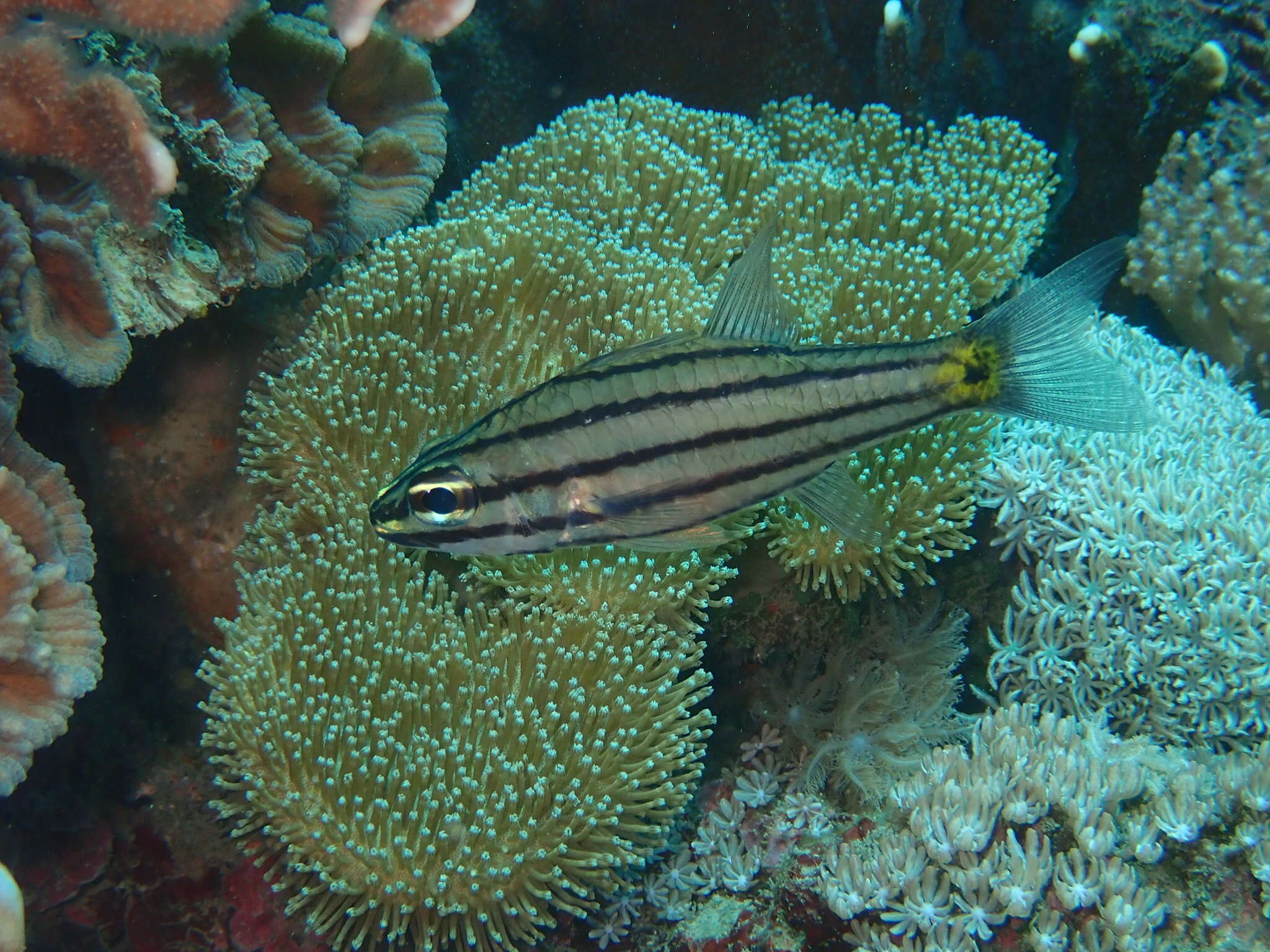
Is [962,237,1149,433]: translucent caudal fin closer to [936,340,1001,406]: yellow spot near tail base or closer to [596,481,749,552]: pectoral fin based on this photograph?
[936,340,1001,406]: yellow spot near tail base

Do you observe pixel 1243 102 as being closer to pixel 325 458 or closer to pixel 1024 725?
pixel 1024 725

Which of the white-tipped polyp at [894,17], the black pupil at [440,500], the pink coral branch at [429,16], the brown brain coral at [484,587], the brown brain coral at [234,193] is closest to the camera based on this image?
the black pupil at [440,500]

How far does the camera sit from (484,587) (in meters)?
3.46

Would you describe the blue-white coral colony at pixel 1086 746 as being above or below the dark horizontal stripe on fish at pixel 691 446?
below

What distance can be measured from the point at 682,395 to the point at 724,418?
0.50 ft

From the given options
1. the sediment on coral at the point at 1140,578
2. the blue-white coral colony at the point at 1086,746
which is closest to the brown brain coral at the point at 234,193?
the blue-white coral colony at the point at 1086,746

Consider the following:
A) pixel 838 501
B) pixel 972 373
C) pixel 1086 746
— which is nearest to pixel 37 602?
pixel 838 501

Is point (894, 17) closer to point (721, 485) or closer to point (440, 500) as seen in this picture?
point (721, 485)

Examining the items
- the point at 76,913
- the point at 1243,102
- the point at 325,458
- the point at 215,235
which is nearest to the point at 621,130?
the point at 215,235

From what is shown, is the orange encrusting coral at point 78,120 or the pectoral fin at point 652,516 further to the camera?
the orange encrusting coral at point 78,120

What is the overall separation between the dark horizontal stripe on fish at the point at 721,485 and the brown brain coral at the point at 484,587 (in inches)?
24.8

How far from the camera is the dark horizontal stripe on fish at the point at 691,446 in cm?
236

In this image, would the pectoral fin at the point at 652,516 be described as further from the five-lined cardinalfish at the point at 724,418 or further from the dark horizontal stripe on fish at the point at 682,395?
the dark horizontal stripe on fish at the point at 682,395

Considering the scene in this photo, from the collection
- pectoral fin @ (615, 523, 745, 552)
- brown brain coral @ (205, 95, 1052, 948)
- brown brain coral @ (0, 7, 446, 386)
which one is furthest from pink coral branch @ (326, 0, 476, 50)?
pectoral fin @ (615, 523, 745, 552)
